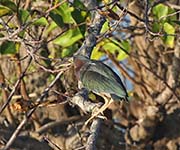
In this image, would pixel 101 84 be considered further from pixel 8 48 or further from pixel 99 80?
pixel 8 48

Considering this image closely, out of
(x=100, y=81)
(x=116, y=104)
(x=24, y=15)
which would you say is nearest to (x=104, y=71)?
(x=100, y=81)

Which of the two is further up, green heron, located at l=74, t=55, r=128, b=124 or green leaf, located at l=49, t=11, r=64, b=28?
green leaf, located at l=49, t=11, r=64, b=28

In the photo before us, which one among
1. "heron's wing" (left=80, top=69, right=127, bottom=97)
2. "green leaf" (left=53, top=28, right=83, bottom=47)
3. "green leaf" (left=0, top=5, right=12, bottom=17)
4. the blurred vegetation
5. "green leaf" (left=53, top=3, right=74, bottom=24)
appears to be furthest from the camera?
the blurred vegetation

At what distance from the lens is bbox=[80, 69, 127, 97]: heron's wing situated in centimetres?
131

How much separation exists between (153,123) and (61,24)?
871 millimetres

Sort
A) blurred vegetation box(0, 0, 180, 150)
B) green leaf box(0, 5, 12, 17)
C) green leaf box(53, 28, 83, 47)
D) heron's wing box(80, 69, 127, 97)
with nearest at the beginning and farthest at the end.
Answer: heron's wing box(80, 69, 127, 97) → green leaf box(0, 5, 12, 17) → green leaf box(53, 28, 83, 47) → blurred vegetation box(0, 0, 180, 150)

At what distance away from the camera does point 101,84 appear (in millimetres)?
1314

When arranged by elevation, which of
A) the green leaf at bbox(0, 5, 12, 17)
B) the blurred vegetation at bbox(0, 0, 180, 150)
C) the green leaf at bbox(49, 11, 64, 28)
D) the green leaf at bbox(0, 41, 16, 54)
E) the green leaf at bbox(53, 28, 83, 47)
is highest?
the green leaf at bbox(0, 5, 12, 17)

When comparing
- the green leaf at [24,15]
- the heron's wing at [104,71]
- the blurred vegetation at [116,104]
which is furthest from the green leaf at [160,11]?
the heron's wing at [104,71]

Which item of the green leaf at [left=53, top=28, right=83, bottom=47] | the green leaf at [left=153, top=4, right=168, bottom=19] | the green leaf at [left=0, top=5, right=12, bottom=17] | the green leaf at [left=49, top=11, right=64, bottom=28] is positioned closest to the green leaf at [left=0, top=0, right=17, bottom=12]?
the green leaf at [left=0, top=5, right=12, bottom=17]

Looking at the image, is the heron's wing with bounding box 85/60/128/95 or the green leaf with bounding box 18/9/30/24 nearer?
the heron's wing with bounding box 85/60/128/95

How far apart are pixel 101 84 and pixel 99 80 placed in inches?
0.4

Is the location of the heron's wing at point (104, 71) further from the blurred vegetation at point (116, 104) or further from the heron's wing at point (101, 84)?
the blurred vegetation at point (116, 104)

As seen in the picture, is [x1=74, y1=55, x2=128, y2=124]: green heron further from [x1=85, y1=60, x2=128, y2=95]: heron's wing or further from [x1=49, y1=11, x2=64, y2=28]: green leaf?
[x1=49, y1=11, x2=64, y2=28]: green leaf
